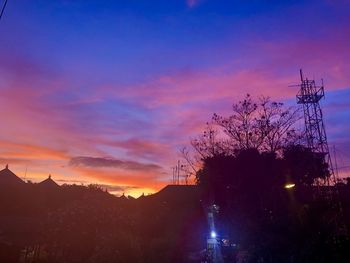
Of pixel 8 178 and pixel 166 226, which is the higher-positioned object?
pixel 8 178

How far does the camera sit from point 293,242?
10805mm

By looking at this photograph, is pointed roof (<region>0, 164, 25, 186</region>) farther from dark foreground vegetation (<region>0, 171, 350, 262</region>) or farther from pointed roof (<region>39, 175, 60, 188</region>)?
pointed roof (<region>39, 175, 60, 188</region>)

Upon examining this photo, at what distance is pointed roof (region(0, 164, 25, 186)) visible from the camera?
30.7m

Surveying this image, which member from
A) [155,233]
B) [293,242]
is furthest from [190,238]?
[293,242]

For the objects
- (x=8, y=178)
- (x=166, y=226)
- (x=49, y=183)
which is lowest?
(x=166, y=226)

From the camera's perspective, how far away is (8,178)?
3278 centimetres

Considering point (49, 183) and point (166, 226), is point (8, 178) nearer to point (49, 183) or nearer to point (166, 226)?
point (49, 183)

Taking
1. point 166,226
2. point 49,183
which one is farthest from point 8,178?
point 166,226

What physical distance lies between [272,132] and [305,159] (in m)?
3.19

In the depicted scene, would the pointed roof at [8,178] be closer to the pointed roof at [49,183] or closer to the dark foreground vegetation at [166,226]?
the dark foreground vegetation at [166,226]

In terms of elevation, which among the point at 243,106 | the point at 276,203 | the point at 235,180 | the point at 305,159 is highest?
the point at 243,106

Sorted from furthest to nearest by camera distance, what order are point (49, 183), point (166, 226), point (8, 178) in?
point (49, 183), point (8, 178), point (166, 226)

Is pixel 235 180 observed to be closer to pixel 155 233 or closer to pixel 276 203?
pixel 276 203

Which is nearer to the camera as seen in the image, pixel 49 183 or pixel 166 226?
pixel 166 226
